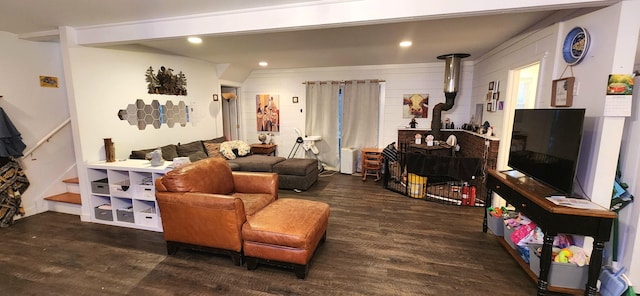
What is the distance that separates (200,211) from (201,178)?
379 millimetres

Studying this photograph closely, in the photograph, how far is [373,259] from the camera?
2473 mm

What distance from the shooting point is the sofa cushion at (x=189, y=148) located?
4.31 m

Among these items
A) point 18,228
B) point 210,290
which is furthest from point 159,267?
point 18,228

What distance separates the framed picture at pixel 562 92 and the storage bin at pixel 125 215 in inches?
182

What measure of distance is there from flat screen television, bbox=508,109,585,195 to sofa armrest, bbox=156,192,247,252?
8.16ft

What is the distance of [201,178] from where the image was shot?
8.36 feet

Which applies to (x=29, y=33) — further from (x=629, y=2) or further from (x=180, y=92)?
(x=629, y=2)

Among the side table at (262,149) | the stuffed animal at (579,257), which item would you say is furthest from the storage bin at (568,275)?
the side table at (262,149)

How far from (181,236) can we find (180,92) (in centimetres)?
296

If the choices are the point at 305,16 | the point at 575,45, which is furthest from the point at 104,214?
the point at 575,45

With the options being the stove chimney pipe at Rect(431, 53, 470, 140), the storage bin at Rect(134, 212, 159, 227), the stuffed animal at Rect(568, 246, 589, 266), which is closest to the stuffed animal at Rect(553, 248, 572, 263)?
the stuffed animal at Rect(568, 246, 589, 266)

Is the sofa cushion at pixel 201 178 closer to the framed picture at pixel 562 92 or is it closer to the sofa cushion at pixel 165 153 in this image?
the sofa cushion at pixel 165 153

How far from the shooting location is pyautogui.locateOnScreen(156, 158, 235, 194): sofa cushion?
2.39m

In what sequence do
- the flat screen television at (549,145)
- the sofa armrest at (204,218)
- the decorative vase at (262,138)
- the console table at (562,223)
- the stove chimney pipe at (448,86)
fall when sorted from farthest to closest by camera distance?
1. the decorative vase at (262,138)
2. the stove chimney pipe at (448,86)
3. the sofa armrest at (204,218)
4. the flat screen television at (549,145)
5. the console table at (562,223)
